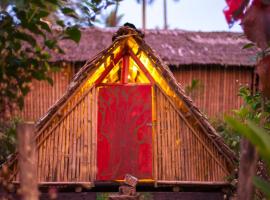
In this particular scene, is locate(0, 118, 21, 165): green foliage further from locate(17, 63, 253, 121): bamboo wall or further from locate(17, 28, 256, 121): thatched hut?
locate(17, 63, 253, 121): bamboo wall

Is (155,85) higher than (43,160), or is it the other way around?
(155,85)

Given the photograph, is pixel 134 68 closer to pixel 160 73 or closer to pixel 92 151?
pixel 160 73

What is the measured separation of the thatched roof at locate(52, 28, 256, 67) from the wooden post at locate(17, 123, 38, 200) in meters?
10.6

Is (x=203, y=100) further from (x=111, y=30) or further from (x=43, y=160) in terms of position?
(x=43, y=160)

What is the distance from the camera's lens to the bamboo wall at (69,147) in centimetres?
528

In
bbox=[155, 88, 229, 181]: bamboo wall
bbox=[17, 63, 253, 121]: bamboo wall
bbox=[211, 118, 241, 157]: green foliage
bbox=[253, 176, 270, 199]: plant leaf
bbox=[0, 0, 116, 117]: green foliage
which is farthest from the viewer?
bbox=[17, 63, 253, 121]: bamboo wall

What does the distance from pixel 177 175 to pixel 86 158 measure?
94 cm

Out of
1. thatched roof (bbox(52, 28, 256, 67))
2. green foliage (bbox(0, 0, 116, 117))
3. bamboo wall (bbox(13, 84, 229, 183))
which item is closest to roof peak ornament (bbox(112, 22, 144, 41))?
bamboo wall (bbox(13, 84, 229, 183))

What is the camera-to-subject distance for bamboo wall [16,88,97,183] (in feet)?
17.3

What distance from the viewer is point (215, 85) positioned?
1273cm

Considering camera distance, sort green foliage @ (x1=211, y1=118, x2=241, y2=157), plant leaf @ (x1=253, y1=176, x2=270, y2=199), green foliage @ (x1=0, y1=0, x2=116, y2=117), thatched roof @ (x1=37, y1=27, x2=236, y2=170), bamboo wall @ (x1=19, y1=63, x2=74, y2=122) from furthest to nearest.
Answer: bamboo wall @ (x1=19, y1=63, x2=74, y2=122)
green foliage @ (x1=211, y1=118, x2=241, y2=157)
thatched roof @ (x1=37, y1=27, x2=236, y2=170)
green foliage @ (x1=0, y1=0, x2=116, y2=117)
plant leaf @ (x1=253, y1=176, x2=270, y2=199)

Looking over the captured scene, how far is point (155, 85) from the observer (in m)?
5.49

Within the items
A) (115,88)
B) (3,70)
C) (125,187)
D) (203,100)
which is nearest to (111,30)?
(203,100)

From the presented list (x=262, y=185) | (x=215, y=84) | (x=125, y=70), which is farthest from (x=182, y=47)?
(x=262, y=185)
